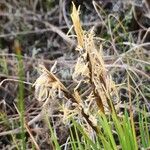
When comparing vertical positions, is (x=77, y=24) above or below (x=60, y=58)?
above

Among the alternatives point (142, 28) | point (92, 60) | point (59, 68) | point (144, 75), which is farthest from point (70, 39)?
point (92, 60)

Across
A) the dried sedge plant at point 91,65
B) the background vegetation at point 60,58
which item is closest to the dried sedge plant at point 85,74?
the dried sedge plant at point 91,65

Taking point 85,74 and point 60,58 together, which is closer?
point 85,74

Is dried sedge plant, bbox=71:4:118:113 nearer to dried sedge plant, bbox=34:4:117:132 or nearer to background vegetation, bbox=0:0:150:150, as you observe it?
dried sedge plant, bbox=34:4:117:132

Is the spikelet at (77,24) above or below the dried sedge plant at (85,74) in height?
above

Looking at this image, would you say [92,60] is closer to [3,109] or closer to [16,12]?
[3,109]

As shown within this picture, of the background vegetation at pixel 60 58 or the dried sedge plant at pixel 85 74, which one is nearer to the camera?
the dried sedge plant at pixel 85 74

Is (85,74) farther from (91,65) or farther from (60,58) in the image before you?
(60,58)

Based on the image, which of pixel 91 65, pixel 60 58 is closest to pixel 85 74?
pixel 91 65

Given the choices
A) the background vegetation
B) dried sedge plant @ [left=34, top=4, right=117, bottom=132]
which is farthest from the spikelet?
the background vegetation

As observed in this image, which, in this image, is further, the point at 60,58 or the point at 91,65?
the point at 60,58

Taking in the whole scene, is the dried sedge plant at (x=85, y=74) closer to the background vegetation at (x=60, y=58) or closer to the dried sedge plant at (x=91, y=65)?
the dried sedge plant at (x=91, y=65)
